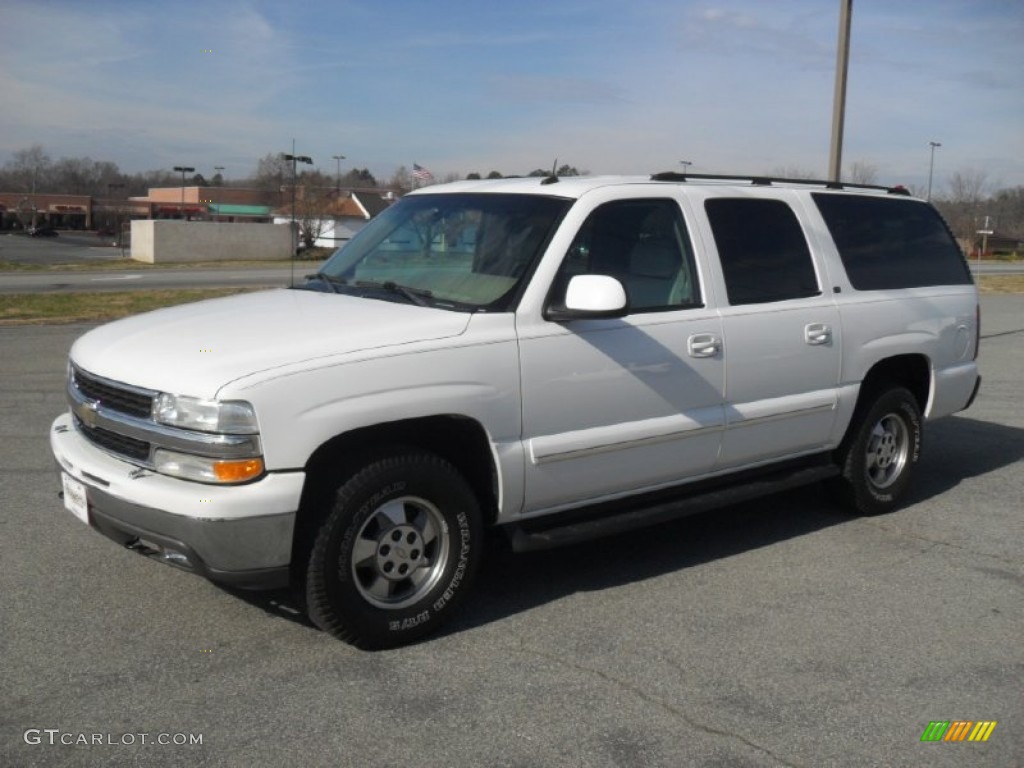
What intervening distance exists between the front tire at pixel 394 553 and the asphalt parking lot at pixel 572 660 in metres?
0.15

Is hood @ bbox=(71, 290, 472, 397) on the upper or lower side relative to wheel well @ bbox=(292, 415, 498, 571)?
upper

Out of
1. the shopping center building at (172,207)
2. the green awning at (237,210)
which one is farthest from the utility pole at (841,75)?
the green awning at (237,210)

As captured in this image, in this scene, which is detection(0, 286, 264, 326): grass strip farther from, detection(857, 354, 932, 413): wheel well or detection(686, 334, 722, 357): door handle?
detection(686, 334, 722, 357): door handle

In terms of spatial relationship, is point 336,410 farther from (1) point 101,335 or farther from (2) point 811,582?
(2) point 811,582

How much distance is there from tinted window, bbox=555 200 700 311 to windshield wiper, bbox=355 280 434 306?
23.8 inches

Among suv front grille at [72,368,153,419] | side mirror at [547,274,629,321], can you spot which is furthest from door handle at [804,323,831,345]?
suv front grille at [72,368,153,419]

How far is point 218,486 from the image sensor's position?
3801 mm

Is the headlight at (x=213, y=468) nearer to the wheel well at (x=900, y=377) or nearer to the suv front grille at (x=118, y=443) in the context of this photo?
the suv front grille at (x=118, y=443)

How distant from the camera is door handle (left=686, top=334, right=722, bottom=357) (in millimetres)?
5043

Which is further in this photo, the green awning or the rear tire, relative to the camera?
the green awning

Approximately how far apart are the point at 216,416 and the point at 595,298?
1.62m

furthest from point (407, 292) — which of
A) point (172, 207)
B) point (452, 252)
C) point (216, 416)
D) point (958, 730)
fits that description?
point (172, 207)

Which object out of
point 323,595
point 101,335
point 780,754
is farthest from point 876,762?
point 101,335

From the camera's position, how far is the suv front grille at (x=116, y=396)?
3979 millimetres
